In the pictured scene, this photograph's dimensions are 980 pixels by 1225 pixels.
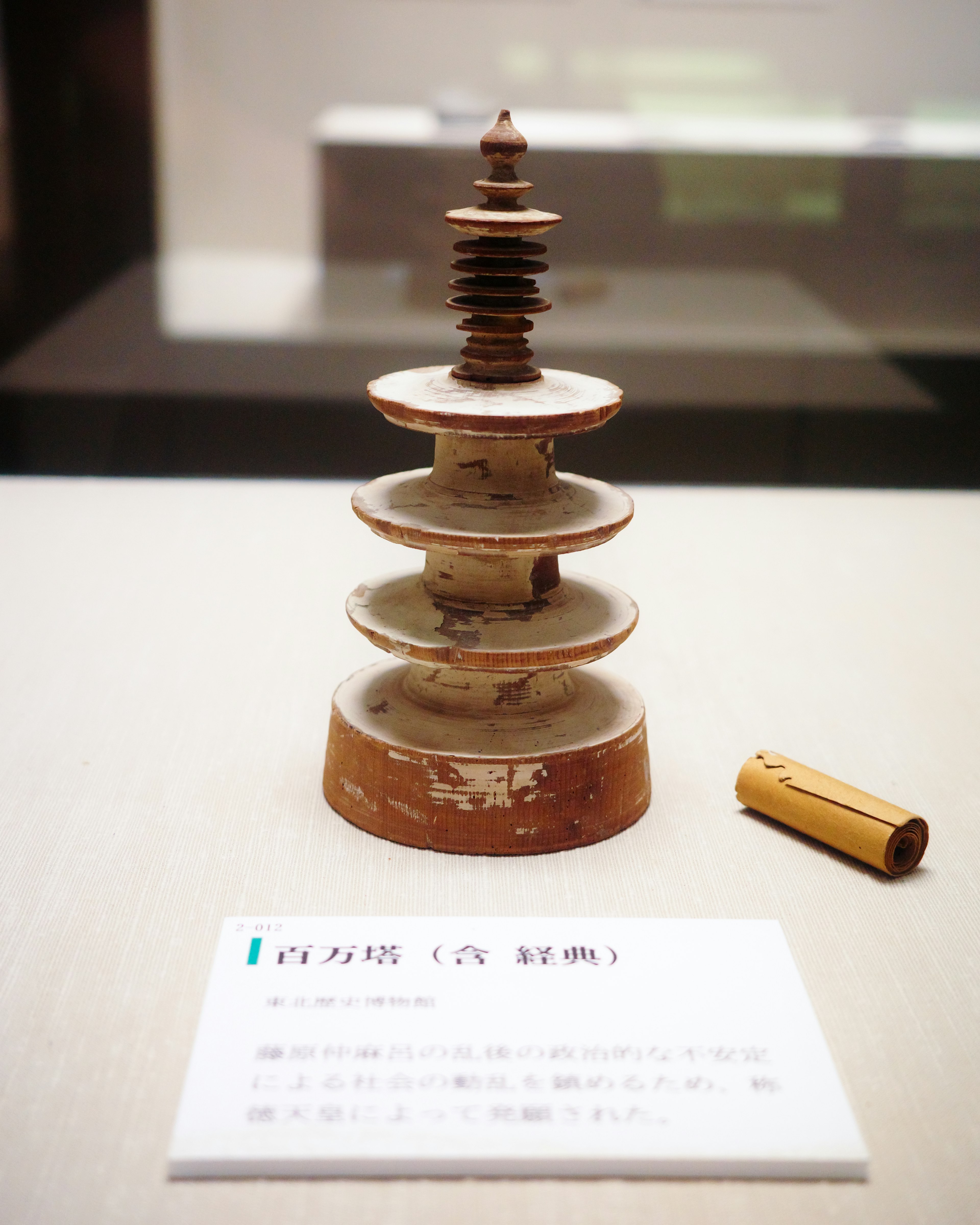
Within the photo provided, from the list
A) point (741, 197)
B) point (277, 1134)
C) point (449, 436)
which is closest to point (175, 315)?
point (741, 197)

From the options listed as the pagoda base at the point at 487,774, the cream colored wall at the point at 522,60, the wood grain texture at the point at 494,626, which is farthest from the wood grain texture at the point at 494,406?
the cream colored wall at the point at 522,60

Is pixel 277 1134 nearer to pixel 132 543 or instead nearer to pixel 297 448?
pixel 132 543

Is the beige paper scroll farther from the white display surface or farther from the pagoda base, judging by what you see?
the pagoda base

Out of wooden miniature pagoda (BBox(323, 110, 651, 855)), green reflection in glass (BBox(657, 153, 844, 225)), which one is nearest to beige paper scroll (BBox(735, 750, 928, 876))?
wooden miniature pagoda (BBox(323, 110, 651, 855))

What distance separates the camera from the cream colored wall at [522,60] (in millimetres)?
2734

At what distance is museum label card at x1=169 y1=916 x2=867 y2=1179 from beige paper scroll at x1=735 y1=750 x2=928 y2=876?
20 centimetres

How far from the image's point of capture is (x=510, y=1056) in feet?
3.43

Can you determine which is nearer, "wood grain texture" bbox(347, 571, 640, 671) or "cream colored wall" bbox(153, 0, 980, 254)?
"wood grain texture" bbox(347, 571, 640, 671)

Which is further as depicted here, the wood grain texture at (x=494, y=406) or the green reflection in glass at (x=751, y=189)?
the green reflection in glass at (x=751, y=189)

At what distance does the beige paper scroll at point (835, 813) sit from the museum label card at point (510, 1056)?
20 cm

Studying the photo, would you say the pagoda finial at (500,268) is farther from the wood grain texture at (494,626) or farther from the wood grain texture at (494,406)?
the wood grain texture at (494,626)

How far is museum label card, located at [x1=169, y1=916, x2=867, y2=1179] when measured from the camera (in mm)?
959

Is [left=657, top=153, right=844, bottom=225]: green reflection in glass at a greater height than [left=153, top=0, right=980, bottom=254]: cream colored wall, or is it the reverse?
[left=153, top=0, right=980, bottom=254]: cream colored wall

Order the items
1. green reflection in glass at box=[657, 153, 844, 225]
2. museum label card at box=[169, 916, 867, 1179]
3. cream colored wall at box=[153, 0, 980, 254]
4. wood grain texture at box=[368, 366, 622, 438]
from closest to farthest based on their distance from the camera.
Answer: museum label card at box=[169, 916, 867, 1179]
wood grain texture at box=[368, 366, 622, 438]
cream colored wall at box=[153, 0, 980, 254]
green reflection in glass at box=[657, 153, 844, 225]
